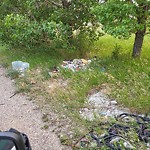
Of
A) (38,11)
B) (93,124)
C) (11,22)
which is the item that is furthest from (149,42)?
(93,124)

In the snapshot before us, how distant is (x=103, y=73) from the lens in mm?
5461

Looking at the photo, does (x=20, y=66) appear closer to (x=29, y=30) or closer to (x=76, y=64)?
(x=29, y=30)

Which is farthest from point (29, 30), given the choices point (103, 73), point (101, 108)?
point (101, 108)

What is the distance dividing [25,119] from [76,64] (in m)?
2.41

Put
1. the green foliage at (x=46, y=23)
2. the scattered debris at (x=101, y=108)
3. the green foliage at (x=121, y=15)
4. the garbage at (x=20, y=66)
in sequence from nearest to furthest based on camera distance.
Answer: the scattered debris at (x=101, y=108), the green foliage at (x=121, y=15), the garbage at (x=20, y=66), the green foliage at (x=46, y=23)

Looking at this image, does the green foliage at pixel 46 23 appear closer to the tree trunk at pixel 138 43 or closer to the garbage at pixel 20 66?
the garbage at pixel 20 66

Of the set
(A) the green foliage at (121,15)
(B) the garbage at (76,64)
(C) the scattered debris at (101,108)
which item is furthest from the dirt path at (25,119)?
(A) the green foliage at (121,15)

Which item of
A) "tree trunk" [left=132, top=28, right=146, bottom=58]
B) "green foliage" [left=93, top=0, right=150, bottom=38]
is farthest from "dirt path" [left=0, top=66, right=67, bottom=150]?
"tree trunk" [left=132, top=28, right=146, bottom=58]

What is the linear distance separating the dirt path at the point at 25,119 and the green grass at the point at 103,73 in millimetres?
438

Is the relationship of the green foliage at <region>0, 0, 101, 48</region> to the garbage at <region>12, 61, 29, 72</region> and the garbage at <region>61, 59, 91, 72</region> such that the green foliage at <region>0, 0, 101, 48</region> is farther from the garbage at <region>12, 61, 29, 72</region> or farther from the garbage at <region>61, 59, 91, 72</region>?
the garbage at <region>12, 61, 29, 72</region>

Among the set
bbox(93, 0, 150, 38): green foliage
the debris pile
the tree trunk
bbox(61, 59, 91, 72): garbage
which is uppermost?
bbox(93, 0, 150, 38): green foliage

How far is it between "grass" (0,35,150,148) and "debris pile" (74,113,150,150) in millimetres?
249

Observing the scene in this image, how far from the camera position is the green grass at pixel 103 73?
4465 mm

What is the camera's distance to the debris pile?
3.14 meters
